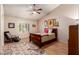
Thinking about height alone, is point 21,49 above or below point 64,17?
below

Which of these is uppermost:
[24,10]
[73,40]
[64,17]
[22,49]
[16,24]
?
[24,10]

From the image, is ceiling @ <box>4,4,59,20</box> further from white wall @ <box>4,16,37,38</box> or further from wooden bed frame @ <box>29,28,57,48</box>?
wooden bed frame @ <box>29,28,57,48</box>

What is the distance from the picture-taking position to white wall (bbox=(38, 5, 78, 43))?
185 centimetres

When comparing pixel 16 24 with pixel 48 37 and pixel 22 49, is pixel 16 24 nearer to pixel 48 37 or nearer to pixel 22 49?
pixel 22 49

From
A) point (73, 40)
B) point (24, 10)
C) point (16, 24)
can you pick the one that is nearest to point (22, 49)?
point (16, 24)

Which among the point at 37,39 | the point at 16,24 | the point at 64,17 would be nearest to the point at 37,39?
the point at 37,39

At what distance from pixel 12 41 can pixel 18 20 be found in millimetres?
354

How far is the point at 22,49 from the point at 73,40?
32.6 inches

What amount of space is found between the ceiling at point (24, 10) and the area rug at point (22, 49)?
460 millimetres

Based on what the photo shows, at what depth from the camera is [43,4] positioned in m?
1.89

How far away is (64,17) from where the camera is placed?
6.19 feet

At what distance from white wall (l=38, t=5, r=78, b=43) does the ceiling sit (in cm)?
8

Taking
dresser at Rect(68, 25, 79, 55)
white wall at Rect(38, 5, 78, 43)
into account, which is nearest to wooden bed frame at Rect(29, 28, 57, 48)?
white wall at Rect(38, 5, 78, 43)

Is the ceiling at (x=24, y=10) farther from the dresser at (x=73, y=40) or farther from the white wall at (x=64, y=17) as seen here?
the dresser at (x=73, y=40)
